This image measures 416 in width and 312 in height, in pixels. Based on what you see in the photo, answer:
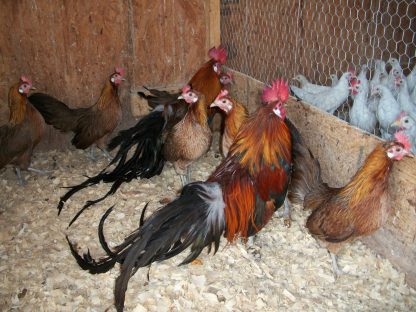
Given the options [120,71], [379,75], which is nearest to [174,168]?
[120,71]

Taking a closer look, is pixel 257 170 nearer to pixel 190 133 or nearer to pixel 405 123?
Answer: pixel 190 133

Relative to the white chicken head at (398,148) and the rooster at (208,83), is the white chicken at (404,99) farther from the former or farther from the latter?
the rooster at (208,83)

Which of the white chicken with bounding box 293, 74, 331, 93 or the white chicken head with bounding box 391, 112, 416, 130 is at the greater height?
the white chicken head with bounding box 391, 112, 416, 130

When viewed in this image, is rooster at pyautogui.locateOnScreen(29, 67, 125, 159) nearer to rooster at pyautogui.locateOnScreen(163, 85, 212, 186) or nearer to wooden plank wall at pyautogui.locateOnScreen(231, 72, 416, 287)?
rooster at pyautogui.locateOnScreen(163, 85, 212, 186)

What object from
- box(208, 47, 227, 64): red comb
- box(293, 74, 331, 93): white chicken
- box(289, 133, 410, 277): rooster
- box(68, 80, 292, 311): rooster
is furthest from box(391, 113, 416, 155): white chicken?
box(208, 47, 227, 64): red comb

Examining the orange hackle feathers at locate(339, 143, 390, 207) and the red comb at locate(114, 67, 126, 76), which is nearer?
the orange hackle feathers at locate(339, 143, 390, 207)

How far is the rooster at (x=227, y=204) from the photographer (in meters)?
2.02

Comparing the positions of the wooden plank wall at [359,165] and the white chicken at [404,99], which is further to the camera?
the white chicken at [404,99]

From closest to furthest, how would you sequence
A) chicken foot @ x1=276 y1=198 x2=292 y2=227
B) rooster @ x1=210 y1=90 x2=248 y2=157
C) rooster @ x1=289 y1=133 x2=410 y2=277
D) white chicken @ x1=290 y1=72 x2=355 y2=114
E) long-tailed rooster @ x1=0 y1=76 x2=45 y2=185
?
rooster @ x1=289 y1=133 x2=410 y2=277 < chicken foot @ x1=276 y1=198 x2=292 y2=227 < rooster @ x1=210 y1=90 x2=248 y2=157 < long-tailed rooster @ x1=0 y1=76 x2=45 y2=185 < white chicken @ x1=290 y1=72 x2=355 y2=114

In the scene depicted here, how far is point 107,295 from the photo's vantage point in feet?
7.46

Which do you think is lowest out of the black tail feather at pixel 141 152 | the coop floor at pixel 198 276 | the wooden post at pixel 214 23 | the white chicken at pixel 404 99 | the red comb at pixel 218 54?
the coop floor at pixel 198 276

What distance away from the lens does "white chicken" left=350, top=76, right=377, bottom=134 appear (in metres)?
3.22

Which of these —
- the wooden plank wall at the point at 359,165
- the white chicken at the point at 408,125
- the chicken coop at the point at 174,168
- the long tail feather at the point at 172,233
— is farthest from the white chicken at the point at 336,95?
the long tail feather at the point at 172,233

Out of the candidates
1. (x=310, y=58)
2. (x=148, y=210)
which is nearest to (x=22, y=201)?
(x=148, y=210)
